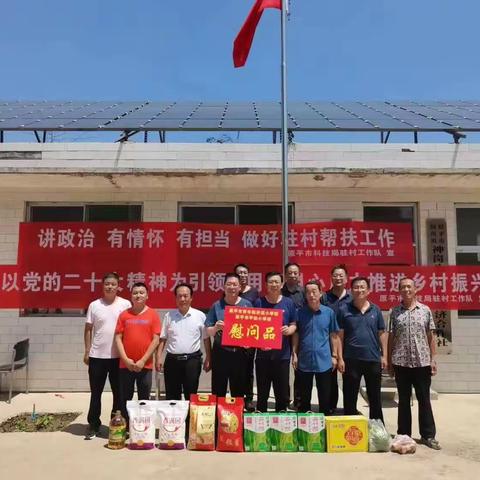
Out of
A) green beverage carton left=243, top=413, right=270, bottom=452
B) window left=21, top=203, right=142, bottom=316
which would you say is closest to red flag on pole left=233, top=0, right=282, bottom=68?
window left=21, top=203, right=142, bottom=316

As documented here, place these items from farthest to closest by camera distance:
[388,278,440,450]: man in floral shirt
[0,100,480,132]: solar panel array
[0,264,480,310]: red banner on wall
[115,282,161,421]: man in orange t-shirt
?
[0,100,480,132]: solar panel array < [0,264,480,310]: red banner on wall < [115,282,161,421]: man in orange t-shirt < [388,278,440,450]: man in floral shirt

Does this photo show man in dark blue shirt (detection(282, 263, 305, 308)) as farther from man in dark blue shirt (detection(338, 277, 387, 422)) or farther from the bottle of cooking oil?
the bottle of cooking oil

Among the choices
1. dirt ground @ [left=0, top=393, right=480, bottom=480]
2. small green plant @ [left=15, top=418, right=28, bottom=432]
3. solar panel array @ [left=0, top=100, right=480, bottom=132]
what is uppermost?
solar panel array @ [left=0, top=100, right=480, bottom=132]

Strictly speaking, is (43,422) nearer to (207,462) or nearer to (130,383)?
(130,383)

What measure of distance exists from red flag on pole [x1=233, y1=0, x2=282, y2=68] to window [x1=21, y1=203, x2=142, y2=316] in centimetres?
230

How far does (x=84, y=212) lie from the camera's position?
6430 mm

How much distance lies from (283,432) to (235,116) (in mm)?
4683

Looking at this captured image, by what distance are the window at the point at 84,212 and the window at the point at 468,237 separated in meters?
4.29

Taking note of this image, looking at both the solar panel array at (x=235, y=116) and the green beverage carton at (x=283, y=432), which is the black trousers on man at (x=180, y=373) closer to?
the green beverage carton at (x=283, y=432)

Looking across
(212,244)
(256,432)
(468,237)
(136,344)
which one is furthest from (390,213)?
(136,344)

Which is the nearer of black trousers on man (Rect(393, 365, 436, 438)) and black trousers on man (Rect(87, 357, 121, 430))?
black trousers on man (Rect(393, 365, 436, 438))

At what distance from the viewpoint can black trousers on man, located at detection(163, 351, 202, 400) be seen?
13.8 ft

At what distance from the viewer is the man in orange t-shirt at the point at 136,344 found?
421 cm

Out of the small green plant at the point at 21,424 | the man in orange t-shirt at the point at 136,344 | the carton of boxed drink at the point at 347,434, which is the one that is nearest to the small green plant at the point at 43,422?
the small green plant at the point at 21,424
